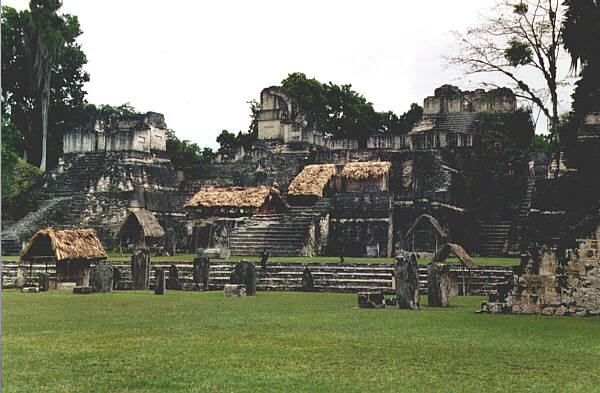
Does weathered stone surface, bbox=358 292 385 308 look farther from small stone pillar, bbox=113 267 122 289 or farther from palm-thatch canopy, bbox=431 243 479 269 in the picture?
small stone pillar, bbox=113 267 122 289

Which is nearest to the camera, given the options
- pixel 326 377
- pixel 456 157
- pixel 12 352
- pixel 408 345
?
pixel 326 377

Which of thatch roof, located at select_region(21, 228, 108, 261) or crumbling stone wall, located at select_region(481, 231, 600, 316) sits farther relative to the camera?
thatch roof, located at select_region(21, 228, 108, 261)

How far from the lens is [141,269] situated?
60.6 ft

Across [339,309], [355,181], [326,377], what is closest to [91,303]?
[339,309]

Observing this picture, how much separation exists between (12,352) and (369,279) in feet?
37.3

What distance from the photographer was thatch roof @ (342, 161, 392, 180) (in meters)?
30.1

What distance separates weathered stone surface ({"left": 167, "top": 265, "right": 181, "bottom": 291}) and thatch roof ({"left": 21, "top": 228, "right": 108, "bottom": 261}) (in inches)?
73.9

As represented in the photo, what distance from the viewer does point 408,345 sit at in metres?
8.34

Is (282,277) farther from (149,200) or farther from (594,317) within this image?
(149,200)

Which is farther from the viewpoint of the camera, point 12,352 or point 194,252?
point 194,252

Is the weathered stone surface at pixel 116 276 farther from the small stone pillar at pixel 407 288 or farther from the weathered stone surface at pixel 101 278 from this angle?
the small stone pillar at pixel 407 288

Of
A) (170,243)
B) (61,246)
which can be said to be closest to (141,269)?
(61,246)

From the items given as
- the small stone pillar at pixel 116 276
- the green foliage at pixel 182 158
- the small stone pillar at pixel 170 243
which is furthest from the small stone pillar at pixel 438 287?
the green foliage at pixel 182 158

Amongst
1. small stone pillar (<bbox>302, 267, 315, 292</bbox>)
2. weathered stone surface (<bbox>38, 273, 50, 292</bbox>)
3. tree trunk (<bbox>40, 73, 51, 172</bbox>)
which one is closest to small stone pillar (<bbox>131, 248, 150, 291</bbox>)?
weathered stone surface (<bbox>38, 273, 50, 292</bbox>)
